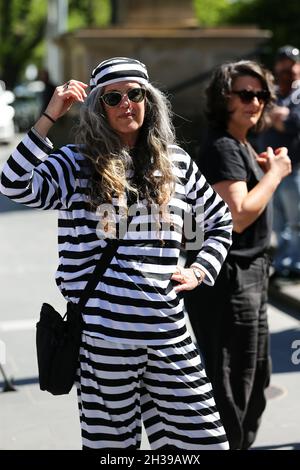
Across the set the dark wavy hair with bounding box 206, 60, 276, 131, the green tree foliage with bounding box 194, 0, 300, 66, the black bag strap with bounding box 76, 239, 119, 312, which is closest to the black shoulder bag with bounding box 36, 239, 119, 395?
the black bag strap with bounding box 76, 239, 119, 312

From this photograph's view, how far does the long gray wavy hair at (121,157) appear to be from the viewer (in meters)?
3.23

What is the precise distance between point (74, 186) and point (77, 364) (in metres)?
0.60

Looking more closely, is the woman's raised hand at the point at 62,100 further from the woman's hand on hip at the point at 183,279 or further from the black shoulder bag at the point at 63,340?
the woman's hand on hip at the point at 183,279

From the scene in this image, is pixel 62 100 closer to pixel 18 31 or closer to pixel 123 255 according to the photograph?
pixel 123 255

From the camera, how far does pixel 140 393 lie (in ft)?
11.0

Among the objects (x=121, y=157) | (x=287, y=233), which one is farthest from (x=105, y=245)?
(x=287, y=233)

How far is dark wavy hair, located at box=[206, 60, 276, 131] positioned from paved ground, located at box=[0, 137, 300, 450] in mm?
1769

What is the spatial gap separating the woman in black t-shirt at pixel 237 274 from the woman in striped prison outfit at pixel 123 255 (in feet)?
2.91

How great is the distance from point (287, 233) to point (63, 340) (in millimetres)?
6026

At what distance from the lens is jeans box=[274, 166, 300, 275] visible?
29.4 ft

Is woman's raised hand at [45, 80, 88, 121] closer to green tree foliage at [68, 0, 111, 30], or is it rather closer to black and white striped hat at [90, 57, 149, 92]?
black and white striped hat at [90, 57, 149, 92]

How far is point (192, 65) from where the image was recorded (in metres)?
15.0
